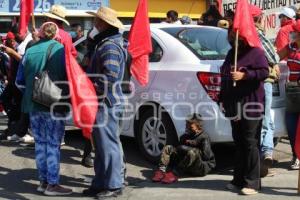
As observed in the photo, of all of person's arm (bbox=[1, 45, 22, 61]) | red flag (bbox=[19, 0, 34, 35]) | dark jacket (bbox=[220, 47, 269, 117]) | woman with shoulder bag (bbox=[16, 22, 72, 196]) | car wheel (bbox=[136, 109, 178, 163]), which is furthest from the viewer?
person's arm (bbox=[1, 45, 22, 61])

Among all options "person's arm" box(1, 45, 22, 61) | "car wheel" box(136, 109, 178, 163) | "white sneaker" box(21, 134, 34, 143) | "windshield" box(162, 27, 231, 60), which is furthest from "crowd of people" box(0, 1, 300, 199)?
"white sneaker" box(21, 134, 34, 143)

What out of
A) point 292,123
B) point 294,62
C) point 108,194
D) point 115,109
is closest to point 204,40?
point 294,62

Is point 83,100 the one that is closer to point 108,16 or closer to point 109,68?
point 109,68

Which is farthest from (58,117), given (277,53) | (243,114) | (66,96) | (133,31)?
(277,53)

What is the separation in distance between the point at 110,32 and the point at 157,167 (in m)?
1.93

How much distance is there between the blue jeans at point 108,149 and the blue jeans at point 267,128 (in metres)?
1.69

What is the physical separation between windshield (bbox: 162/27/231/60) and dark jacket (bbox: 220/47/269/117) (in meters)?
1.01

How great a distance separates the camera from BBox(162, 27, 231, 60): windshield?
6.80 metres

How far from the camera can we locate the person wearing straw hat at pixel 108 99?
214 inches

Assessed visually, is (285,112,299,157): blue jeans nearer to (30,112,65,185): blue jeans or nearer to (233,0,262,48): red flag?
(233,0,262,48): red flag

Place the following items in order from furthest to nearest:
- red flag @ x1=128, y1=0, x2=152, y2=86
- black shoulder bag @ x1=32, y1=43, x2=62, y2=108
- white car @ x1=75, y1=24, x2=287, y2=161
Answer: white car @ x1=75, y1=24, x2=287, y2=161 → red flag @ x1=128, y1=0, x2=152, y2=86 → black shoulder bag @ x1=32, y1=43, x2=62, y2=108

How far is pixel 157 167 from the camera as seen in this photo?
6867mm

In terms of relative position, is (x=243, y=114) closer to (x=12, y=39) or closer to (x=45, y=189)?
(x=45, y=189)

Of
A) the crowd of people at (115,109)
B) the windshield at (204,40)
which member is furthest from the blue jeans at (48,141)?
the windshield at (204,40)
